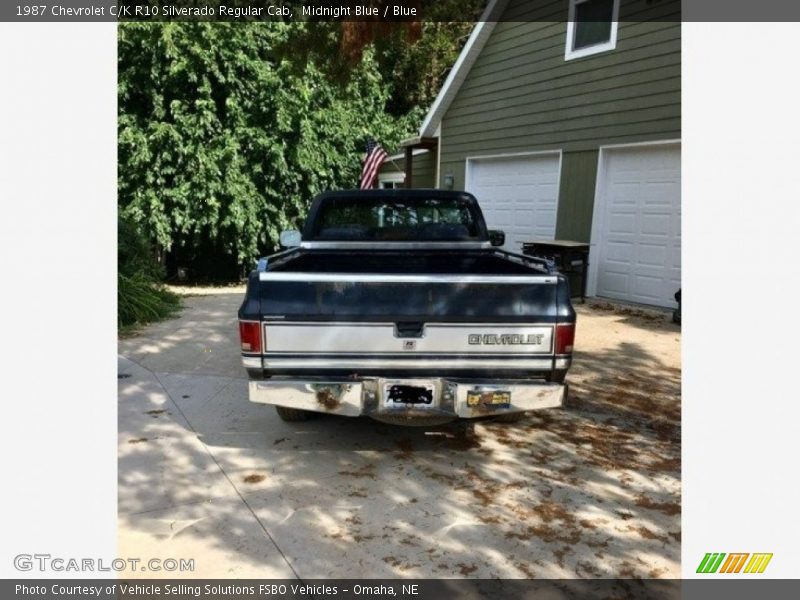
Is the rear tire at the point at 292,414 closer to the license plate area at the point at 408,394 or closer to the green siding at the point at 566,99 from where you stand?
the license plate area at the point at 408,394

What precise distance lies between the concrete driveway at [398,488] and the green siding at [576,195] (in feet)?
15.7

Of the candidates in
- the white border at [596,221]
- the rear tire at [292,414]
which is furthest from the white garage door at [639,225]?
the rear tire at [292,414]

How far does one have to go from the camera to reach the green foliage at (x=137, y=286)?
816 cm

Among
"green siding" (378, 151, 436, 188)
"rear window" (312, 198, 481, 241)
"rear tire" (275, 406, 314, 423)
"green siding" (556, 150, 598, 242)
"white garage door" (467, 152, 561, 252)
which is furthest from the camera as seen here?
"green siding" (378, 151, 436, 188)

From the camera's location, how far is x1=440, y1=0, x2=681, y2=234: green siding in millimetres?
8625

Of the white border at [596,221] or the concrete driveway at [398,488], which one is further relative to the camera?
the white border at [596,221]

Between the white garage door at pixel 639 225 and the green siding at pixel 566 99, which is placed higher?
the green siding at pixel 566 99

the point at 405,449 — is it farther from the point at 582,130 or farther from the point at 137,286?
the point at 582,130

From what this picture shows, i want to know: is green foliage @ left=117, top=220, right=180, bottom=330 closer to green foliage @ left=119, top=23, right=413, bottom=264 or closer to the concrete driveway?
green foliage @ left=119, top=23, right=413, bottom=264

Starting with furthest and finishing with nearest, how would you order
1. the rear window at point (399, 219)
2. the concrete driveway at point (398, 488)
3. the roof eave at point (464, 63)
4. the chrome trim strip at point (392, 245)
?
the roof eave at point (464, 63)
the rear window at point (399, 219)
the chrome trim strip at point (392, 245)
the concrete driveway at point (398, 488)

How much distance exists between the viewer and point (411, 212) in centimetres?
577

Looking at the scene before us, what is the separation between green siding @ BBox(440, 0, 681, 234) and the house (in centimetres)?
2

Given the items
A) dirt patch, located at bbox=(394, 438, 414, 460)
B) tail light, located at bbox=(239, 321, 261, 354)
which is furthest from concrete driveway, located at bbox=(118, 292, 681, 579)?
tail light, located at bbox=(239, 321, 261, 354)

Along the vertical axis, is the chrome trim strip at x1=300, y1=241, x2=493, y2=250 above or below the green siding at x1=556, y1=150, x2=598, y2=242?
below
